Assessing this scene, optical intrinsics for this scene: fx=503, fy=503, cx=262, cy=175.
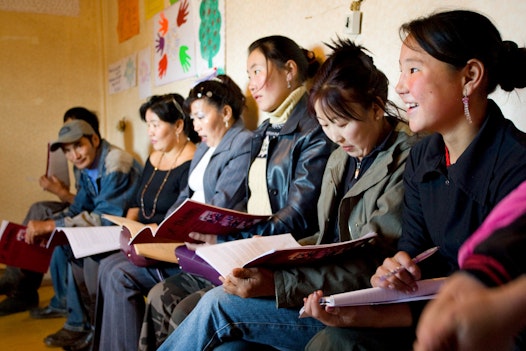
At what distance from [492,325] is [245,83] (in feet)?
5.99

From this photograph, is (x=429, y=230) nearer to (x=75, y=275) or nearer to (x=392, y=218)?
(x=392, y=218)

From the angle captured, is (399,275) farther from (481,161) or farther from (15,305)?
(15,305)

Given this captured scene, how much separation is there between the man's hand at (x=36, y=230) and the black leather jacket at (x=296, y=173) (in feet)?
3.91

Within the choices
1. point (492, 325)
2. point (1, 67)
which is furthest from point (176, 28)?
point (492, 325)

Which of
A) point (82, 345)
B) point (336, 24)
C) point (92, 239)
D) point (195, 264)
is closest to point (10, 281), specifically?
point (82, 345)

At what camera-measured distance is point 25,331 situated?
7.77 ft

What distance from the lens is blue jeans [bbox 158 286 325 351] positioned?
1054 millimetres

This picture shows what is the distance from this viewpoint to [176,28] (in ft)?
8.63

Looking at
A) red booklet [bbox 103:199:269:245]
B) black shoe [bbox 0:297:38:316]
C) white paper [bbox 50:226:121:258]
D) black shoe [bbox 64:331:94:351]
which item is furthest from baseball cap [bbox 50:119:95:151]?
red booklet [bbox 103:199:269:245]

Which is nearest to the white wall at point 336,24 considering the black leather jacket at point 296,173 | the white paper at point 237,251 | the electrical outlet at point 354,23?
the electrical outlet at point 354,23

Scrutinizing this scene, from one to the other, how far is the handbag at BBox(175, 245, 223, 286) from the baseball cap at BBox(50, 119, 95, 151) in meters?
1.31

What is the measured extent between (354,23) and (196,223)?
0.79 meters

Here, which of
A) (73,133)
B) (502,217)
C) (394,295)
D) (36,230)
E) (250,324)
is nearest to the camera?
(502,217)

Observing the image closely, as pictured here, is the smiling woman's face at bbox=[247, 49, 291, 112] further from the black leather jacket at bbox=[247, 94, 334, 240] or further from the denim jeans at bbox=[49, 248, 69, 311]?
the denim jeans at bbox=[49, 248, 69, 311]
